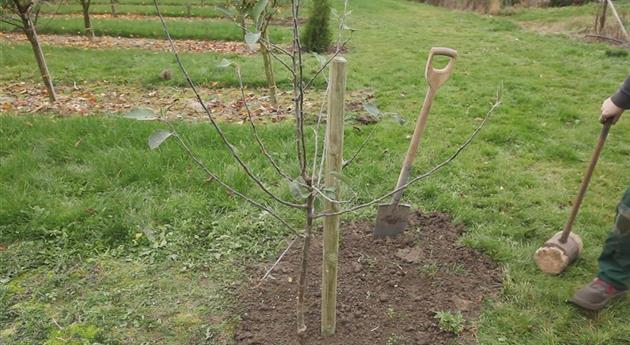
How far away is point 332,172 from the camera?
1.63 meters

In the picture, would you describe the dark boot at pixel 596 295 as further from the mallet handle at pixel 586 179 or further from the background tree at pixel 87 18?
the background tree at pixel 87 18

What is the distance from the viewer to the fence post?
5.90 ft

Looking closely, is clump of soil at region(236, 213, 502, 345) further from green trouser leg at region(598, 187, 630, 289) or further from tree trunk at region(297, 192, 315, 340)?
green trouser leg at region(598, 187, 630, 289)

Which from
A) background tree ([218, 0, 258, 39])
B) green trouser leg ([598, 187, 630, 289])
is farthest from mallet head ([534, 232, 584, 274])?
background tree ([218, 0, 258, 39])

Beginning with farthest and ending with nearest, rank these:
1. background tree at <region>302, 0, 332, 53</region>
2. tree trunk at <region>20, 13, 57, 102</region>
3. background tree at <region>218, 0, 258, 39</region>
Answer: background tree at <region>302, 0, 332, 53</region> → tree trunk at <region>20, 13, 57, 102</region> → background tree at <region>218, 0, 258, 39</region>

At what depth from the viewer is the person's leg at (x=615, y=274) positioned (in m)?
2.47

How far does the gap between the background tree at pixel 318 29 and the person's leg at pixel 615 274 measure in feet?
23.5

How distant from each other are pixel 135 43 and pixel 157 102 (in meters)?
4.88

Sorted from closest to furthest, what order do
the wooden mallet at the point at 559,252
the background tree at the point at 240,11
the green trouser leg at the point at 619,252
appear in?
the background tree at the point at 240,11
the green trouser leg at the point at 619,252
the wooden mallet at the point at 559,252

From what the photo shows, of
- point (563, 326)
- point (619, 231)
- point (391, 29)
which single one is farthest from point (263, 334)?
point (391, 29)

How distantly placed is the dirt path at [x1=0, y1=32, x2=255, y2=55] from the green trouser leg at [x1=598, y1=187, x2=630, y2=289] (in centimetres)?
748

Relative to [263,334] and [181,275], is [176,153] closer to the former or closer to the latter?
[181,275]

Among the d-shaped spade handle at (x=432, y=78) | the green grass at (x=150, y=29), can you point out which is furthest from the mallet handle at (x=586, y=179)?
the green grass at (x=150, y=29)

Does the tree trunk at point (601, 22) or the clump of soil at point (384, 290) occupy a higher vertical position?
the tree trunk at point (601, 22)
